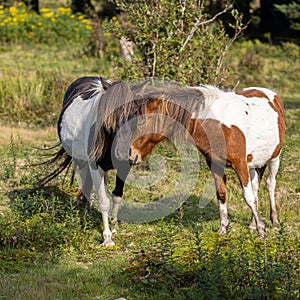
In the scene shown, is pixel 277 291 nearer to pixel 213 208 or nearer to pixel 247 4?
pixel 213 208

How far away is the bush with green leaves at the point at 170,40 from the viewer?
9.97 metres

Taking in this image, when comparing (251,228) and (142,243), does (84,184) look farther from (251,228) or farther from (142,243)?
(251,228)

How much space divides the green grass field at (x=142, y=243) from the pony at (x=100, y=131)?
0.39 m

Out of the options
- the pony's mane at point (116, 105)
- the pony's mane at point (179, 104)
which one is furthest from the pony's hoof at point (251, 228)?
Result: the pony's mane at point (116, 105)

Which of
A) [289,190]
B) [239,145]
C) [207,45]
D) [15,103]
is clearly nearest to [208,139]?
[239,145]

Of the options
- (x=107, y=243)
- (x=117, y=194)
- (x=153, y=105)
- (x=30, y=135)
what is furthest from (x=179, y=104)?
(x=30, y=135)

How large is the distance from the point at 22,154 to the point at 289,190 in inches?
181

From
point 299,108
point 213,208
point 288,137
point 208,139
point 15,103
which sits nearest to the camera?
point 208,139

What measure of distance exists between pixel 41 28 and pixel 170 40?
13515 millimetres

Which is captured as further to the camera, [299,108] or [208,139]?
[299,108]

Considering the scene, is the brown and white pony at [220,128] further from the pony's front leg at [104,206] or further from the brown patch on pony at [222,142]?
the pony's front leg at [104,206]

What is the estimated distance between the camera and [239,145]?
662 centimetres

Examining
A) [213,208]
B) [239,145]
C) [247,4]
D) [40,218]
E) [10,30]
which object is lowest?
[10,30]

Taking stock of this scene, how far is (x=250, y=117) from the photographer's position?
22.5ft
